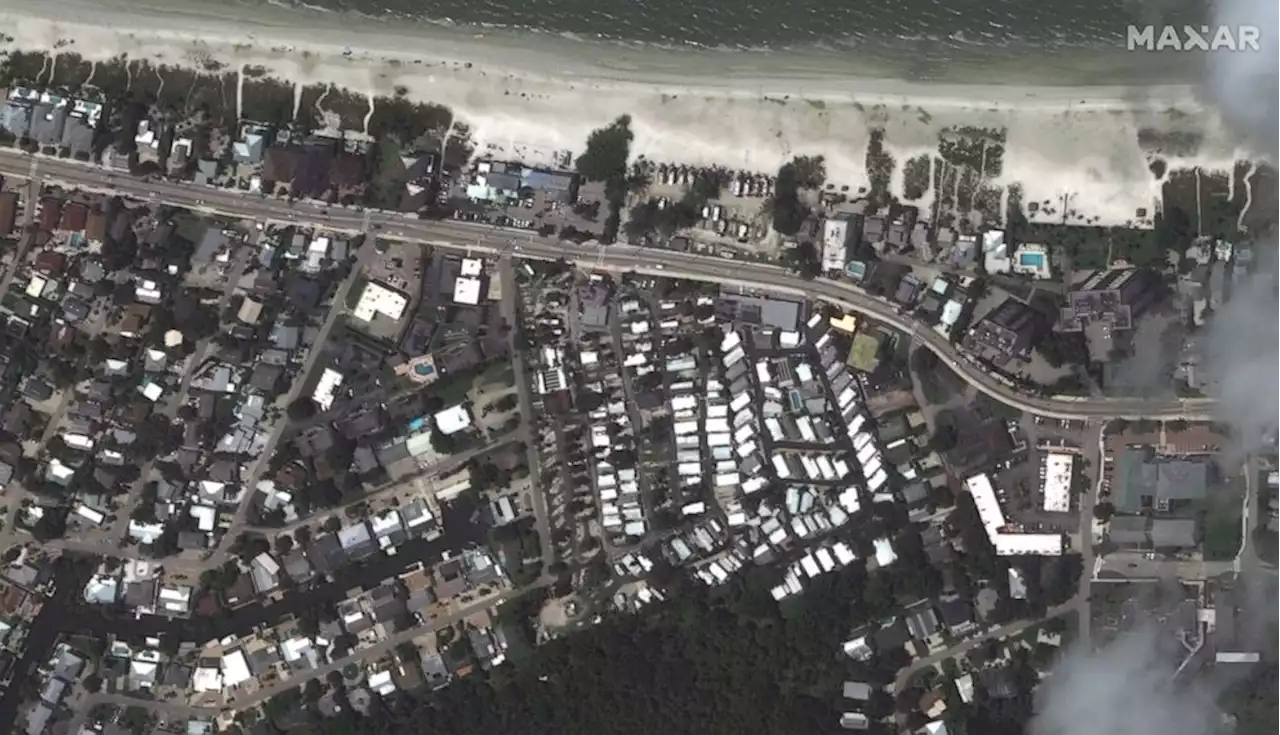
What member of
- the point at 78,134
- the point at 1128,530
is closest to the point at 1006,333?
the point at 1128,530

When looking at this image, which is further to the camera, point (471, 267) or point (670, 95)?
point (670, 95)

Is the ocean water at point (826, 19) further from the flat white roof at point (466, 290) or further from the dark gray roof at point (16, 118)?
the dark gray roof at point (16, 118)

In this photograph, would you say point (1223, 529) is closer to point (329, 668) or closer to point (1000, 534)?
point (1000, 534)

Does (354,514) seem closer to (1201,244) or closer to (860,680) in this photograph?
(860,680)

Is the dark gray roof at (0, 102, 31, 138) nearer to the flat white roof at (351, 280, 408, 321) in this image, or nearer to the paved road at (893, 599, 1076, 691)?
the flat white roof at (351, 280, 408, 321)

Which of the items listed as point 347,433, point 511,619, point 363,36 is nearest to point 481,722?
point 511,619

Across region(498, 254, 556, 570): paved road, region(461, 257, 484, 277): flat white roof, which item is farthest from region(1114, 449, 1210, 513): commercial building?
region(461, 257, 484, 277): flat white roof
